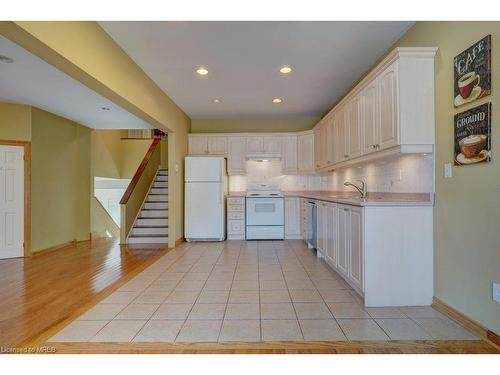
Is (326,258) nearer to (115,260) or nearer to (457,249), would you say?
(457,249)

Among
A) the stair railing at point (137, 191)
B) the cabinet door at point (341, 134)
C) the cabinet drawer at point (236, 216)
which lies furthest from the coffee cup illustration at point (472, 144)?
the stair railing at point (137, 191)

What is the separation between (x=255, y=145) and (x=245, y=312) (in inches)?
164

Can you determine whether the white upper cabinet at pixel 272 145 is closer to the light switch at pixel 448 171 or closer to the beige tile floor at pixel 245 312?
the beige tile floor at pixel 245 312

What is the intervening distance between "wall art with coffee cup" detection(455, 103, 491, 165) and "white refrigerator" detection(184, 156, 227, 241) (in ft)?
13.4

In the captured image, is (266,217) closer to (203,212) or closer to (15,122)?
(203,212)

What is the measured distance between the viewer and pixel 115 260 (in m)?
4.36

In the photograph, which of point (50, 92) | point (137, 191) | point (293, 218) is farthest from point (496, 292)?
point (137, 191)

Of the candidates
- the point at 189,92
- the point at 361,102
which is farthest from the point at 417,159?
the point at 189,92

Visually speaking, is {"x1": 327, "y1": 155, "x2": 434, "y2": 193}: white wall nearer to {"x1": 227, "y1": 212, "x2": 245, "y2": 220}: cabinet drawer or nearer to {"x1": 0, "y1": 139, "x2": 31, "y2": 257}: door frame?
{"x1": 227, "y1": 212, "x2": 245, "y2": 220}: cabinet drawer

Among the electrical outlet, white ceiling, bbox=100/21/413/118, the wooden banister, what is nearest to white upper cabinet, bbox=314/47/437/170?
white ceiling, bbox=100/21/413/118

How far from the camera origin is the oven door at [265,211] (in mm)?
5730

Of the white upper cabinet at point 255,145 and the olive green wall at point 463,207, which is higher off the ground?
the white upper cabinet at point 255,145

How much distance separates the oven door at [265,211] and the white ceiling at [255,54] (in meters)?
1.98

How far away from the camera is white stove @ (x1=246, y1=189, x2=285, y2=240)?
18.8ft
